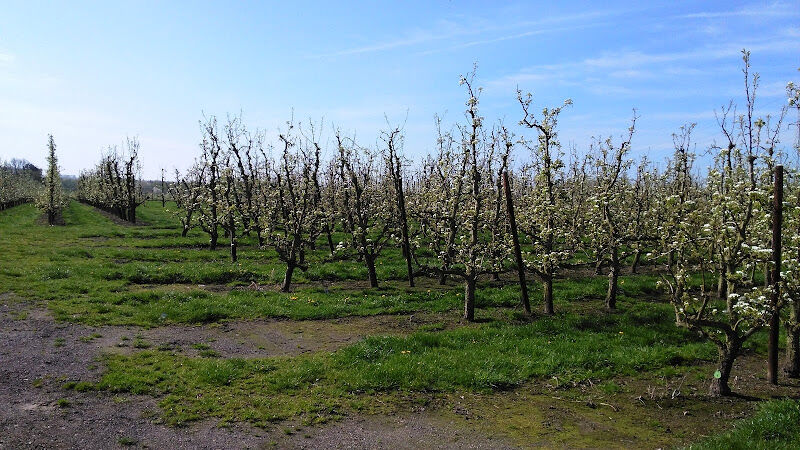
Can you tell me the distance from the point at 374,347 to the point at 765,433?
333 inches

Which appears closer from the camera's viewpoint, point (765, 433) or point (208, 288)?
point (765, 433)

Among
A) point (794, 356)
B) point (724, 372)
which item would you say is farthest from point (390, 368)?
point (794, 356)

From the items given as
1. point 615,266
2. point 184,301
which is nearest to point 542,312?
point 615,266

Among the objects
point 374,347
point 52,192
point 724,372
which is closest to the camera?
point 724,372

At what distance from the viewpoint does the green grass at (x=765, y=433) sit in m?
8.02

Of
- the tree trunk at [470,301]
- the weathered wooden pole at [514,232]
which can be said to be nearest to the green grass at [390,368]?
the tree trunk at [470,301]

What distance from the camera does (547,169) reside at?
53.2ft

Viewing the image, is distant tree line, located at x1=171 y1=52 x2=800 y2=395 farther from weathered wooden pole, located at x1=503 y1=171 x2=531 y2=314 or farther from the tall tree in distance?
the tall tree in distance

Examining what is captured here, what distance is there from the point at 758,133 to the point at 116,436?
18.2 meters

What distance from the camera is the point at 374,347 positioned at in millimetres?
13164

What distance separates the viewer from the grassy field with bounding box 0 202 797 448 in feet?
33.8

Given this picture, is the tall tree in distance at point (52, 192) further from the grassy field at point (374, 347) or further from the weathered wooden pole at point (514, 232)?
the weathered wooden pole at point (514, 232)

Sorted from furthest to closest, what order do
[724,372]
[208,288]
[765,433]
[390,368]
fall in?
[208,288]
[390,368]
[724,372]
[765,433]

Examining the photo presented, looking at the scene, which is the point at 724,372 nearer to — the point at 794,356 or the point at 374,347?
the point at 794,356
